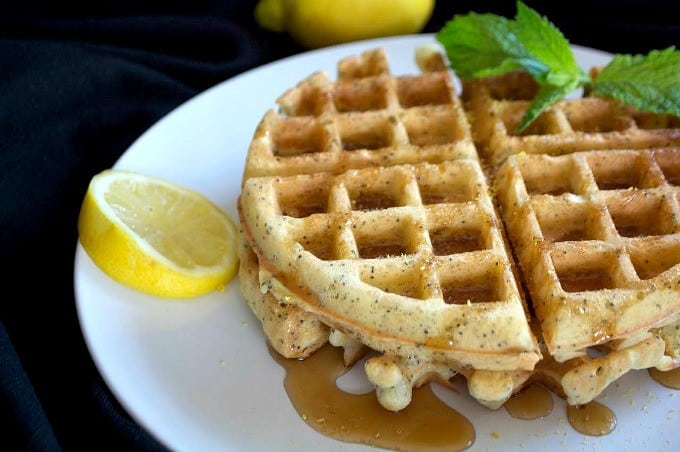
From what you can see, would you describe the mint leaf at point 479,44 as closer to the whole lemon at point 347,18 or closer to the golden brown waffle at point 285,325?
the whole lemon at point 347,18

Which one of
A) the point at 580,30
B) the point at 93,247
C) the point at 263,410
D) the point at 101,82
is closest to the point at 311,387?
the point at 263,410

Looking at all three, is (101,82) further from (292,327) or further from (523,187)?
(523,187)

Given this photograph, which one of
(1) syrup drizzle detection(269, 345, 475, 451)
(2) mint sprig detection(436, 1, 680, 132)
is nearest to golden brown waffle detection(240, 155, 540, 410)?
(1) syrup drizzle detection(269, 345, 475, 451)

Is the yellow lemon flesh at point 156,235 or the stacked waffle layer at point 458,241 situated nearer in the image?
the stacked waffle layer at point 458,241

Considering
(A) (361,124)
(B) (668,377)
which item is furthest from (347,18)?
(B) (668,377)

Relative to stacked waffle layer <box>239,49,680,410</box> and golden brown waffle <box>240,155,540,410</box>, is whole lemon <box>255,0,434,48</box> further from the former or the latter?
golden brown waffle <box>240,155,540,410</box>

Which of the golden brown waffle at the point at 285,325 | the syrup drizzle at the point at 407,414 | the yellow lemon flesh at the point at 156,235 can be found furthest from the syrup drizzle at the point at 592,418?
the yellow lemon flesh at the point at 156,235

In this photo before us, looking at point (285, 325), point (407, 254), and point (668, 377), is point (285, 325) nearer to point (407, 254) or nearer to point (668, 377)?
point (407, 254)
